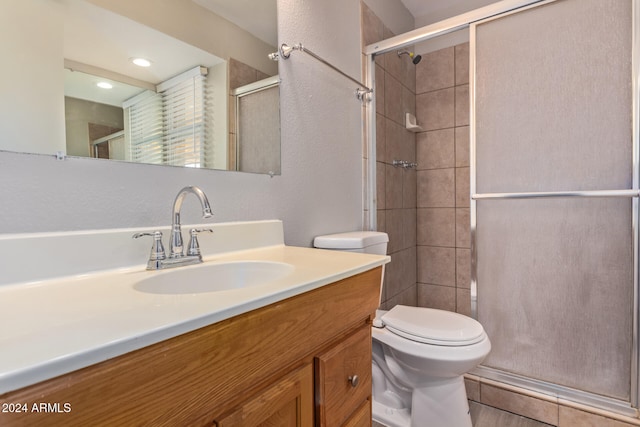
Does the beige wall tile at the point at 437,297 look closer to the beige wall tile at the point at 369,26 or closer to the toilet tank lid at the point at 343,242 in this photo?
the toilet tank lid at the point at 343,242

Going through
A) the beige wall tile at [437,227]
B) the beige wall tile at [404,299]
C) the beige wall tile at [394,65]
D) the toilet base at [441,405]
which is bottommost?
the toilet base at [441,405]

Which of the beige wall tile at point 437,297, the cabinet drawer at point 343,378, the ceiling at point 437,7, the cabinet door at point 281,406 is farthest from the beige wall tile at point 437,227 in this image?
the cabinet door at point 281,406

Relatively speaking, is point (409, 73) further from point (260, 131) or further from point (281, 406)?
point (281, 406)

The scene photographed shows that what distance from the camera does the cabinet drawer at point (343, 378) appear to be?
29.0 inches

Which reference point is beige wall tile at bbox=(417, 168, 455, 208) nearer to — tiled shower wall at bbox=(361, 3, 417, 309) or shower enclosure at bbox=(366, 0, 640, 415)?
tiled shower wall at bbox=(361, 3, 417, 309)

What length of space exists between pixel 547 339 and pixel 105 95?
6.51ft

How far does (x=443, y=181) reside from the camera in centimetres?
257

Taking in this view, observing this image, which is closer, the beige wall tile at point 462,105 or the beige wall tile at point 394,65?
the beige wall tile at point 394,65

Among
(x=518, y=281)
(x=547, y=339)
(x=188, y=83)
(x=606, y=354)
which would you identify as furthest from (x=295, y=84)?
(x=606, y=354)

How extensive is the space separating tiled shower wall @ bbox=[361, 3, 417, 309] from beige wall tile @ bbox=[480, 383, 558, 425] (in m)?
0.70

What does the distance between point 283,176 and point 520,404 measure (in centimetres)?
157

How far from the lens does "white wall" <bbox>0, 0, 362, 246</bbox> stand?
706mm

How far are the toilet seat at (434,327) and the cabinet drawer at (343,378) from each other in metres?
0.42

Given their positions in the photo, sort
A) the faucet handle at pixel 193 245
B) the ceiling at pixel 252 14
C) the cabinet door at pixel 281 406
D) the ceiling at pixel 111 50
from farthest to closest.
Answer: the ceiling at pixel 252 14 < the faucet handle at pixel 193 245 < the ceiling at pixel 111 50 < the cabinet door at pixel 281 406
